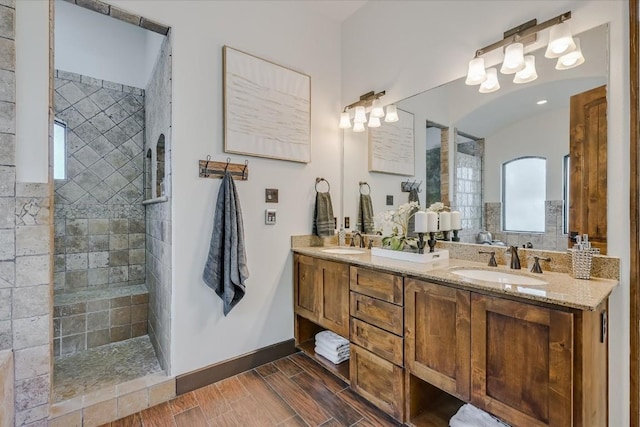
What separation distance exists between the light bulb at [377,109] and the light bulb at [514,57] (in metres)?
0.98

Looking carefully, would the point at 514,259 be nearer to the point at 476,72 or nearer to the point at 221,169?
the point at 476,72

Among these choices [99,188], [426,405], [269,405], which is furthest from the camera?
[99,188]

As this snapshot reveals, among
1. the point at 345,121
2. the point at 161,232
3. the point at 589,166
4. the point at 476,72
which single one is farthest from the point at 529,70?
the point at 161,232

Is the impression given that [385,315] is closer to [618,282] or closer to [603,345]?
[603,345]

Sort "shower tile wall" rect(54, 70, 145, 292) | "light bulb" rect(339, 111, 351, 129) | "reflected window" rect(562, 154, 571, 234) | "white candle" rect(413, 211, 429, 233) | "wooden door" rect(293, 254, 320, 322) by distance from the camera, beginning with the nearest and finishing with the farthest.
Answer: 1. "reflected window" rect(562, 154, 571, 234)
2. "white candle" rect(413, 211, 429, 233)
3. "wooden door" rect(293, 254, 320, 322)
4. "light bulb" rect(339, 111, 351, 129)
5. "shower tile wall" rect(54, 70, 145, 292)

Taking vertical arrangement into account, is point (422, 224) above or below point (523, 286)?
above

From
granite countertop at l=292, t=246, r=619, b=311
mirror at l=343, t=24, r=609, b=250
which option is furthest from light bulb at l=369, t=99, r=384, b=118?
granite countertop at l=292, t=246, r=619, b=311

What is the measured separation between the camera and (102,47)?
2.96 m

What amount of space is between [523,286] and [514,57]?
123cm

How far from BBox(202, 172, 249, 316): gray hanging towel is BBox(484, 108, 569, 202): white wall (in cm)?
167

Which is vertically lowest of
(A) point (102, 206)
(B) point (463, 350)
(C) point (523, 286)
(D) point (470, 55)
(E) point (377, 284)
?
(B) point (463, 350)

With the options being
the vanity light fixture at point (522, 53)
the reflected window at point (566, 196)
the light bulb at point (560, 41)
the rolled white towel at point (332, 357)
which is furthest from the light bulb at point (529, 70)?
the rolled white towel at point (332, 357)

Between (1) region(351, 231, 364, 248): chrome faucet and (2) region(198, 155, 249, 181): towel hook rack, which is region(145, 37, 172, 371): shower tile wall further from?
(1) region(351, 231, 364, 248): chrome faucet

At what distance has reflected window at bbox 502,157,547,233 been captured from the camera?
1.72 m
